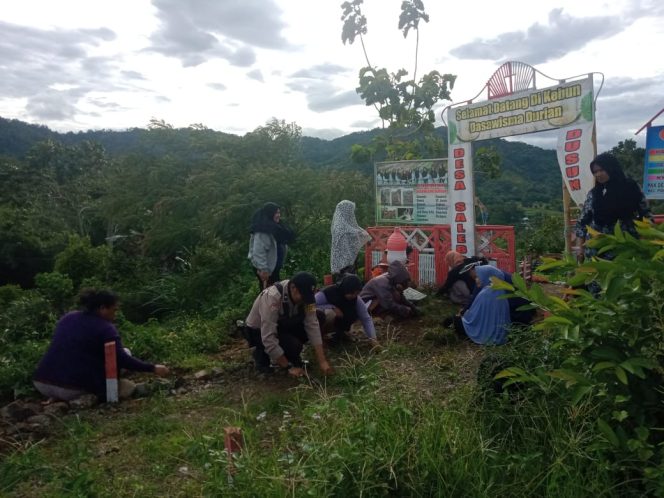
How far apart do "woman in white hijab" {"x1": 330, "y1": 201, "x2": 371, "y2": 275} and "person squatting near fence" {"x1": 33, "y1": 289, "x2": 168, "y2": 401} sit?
3.24 m

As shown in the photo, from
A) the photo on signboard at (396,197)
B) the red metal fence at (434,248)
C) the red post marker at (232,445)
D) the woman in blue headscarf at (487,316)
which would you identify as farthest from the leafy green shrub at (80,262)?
the red post marker at (232,445)

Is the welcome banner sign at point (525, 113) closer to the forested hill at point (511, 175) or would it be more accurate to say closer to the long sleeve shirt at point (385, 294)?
the long sleeve shirt at point (385, 294)

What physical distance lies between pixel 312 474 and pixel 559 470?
1.17 metres

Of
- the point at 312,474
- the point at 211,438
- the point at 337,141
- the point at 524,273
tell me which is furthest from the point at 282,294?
the point at 337,141

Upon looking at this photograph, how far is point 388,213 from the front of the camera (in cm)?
846

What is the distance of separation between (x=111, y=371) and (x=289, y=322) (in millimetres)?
1431

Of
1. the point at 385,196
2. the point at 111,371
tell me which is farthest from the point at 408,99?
the point at 111,371

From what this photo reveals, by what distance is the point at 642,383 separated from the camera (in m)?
2.39

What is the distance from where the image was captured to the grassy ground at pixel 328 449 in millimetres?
2475

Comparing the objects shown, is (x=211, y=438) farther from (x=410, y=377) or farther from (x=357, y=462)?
(x=410, y=377)

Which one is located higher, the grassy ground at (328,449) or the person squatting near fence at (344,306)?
the person squatting near fence at (344,306)

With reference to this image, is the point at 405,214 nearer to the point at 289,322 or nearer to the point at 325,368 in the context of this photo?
the point at 289,322

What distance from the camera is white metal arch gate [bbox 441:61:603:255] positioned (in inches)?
233

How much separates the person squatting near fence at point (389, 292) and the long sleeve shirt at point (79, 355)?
9.16ft
